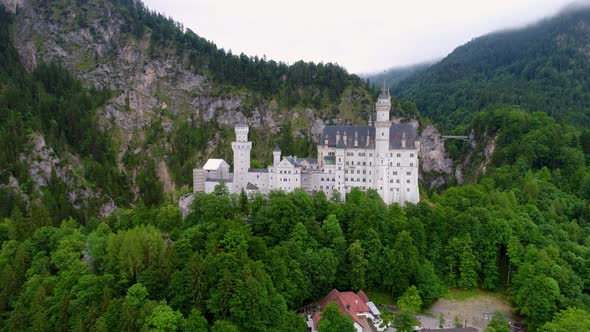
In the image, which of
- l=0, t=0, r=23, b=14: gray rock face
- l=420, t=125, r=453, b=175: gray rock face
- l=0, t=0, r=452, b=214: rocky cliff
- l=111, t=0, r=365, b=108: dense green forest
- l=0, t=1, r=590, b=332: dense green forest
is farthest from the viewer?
l=0, t=0, r=23, b=14: gray rock face

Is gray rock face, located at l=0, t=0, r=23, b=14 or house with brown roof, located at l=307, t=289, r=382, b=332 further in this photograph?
gray rock face, located at l=0, t=0, r=23, b=14

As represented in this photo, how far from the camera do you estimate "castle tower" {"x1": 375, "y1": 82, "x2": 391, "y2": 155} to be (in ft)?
236

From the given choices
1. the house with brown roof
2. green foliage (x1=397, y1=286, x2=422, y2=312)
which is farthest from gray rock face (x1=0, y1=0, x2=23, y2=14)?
green foliage (x1=397, y1=286, x2=422, y2=312)

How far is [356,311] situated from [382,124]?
1305 inches

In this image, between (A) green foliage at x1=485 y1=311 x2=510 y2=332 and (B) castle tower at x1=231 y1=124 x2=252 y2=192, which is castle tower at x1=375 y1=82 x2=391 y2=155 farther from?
(A) green foliage at x1=485 y1=311 x2=510 y2=332

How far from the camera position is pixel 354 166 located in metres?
74.9

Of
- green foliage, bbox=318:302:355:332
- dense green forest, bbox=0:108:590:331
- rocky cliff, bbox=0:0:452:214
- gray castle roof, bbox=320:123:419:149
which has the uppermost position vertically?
rocky cliff, bbox=0:0:452:214

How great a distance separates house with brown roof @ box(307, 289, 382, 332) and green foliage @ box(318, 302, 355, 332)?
2340 millimetres

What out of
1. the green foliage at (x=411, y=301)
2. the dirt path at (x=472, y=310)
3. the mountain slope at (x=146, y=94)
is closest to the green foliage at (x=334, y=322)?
the green foliage at (x=411, y=301)

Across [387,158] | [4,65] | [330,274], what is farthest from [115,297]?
[4,65]

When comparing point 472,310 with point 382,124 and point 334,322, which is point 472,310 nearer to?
point 334,322

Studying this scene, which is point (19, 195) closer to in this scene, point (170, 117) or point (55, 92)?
point (55, 92)

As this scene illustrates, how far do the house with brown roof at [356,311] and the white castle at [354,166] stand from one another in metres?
24.0

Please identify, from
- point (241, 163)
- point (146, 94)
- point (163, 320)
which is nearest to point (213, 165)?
point (241, 163)
